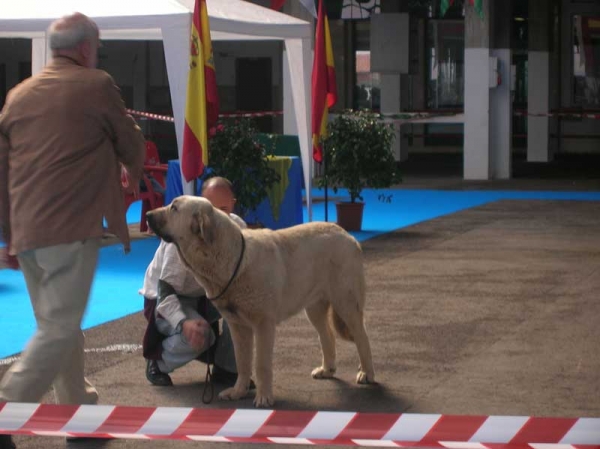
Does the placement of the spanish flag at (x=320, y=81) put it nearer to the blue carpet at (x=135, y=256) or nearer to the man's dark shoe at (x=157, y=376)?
the blue carpet at (x=135, y=256)

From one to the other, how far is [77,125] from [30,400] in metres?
1.12

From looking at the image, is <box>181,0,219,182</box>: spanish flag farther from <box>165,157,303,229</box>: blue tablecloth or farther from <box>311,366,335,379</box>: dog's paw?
<box>311,366,335,379</box>: dog's paw

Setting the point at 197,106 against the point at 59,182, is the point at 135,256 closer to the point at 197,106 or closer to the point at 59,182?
the point at 197,106

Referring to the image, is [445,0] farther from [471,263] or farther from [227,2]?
[471,263]

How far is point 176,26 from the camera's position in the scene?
11.4 m

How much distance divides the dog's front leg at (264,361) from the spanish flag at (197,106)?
453 cm

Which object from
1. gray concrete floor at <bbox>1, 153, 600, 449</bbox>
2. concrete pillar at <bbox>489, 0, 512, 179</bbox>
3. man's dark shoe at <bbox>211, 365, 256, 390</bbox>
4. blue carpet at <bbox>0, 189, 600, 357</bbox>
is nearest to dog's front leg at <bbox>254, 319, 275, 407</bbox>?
gray concrete floor at <bbox>1, 153, 600, 449</bbox>

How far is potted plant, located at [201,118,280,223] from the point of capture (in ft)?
39.9

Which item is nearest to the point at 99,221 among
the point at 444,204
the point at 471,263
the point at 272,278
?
the point at 272,278

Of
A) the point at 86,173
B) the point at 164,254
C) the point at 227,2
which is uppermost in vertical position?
the point at 227,2

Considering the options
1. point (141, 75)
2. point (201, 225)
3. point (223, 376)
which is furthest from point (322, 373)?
point (141, 75)

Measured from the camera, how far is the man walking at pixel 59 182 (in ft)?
16.3

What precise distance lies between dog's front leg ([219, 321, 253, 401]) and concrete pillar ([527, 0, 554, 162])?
2186 cm

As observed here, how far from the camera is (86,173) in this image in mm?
5027
